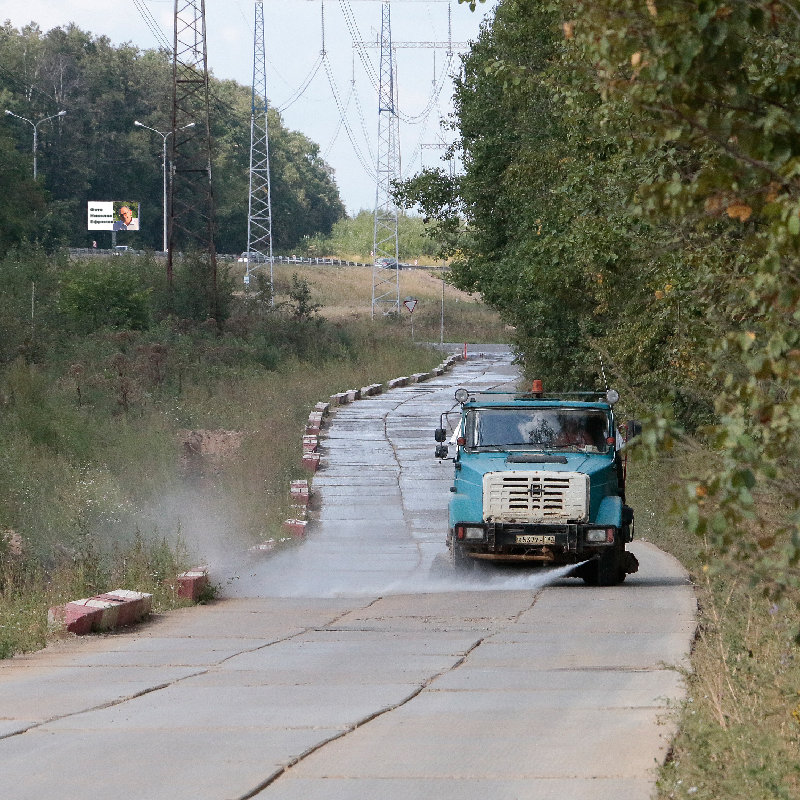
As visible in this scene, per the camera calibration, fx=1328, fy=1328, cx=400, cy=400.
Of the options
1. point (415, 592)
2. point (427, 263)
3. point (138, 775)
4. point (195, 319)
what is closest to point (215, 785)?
point (138, 775)

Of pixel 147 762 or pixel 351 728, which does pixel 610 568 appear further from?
pixel 147 762

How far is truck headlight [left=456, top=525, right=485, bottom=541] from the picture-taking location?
15.4 m

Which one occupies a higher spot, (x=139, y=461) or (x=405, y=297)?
(x=405, y=297)

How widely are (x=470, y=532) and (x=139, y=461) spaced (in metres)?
13.1

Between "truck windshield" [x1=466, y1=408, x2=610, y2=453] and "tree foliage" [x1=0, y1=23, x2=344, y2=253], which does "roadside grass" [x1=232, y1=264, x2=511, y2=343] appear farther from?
"truck windshield" [x1=466, y1=408, x2=610, y2=453]

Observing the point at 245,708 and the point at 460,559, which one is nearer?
the point at 245,708

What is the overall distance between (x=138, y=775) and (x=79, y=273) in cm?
4567

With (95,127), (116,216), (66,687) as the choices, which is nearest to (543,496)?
(66,687)

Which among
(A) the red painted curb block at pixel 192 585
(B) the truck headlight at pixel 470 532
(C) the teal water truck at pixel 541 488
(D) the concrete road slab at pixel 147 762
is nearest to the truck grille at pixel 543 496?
(C) the teal water truck at pixel 541 488

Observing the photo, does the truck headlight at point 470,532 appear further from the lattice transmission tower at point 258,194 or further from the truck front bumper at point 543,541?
the lattice transmission tower at point 258,194

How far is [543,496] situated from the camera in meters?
15.3

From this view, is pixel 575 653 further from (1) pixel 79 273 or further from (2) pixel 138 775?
(1) pixel 79 273

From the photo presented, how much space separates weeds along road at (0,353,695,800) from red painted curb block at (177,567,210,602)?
521 millimetres

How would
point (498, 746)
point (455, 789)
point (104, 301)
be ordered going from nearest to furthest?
point (455, 789) → point (498, 746) → point (104, 301)
